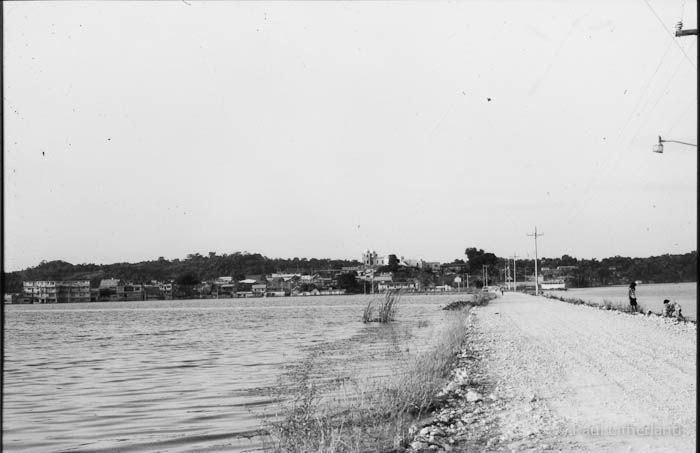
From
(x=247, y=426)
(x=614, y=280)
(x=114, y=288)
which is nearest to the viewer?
(x=247, y=426)

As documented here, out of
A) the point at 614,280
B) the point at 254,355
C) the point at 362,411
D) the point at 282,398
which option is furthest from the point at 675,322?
the point at 614,280

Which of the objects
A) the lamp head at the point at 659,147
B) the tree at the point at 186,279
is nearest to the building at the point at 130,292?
the tree at the point at 186,279

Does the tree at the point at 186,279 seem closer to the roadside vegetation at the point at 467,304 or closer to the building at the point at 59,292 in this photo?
the building at the point at 59,292

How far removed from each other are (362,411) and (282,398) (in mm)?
3733

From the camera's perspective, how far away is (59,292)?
476ft

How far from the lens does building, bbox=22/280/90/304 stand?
450ft

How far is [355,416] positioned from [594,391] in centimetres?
373

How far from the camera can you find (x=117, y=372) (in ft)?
72.7

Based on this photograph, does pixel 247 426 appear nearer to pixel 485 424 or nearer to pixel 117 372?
pixel 485 424

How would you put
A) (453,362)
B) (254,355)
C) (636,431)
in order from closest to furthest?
1. (636,431)
2. (453,362)
3. (254,355)

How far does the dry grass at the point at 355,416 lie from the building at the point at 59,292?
130885mm

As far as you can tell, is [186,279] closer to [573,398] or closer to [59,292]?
[59,292]

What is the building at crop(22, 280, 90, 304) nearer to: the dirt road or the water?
the water

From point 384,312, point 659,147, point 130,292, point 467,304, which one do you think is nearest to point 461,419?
point 659,147
